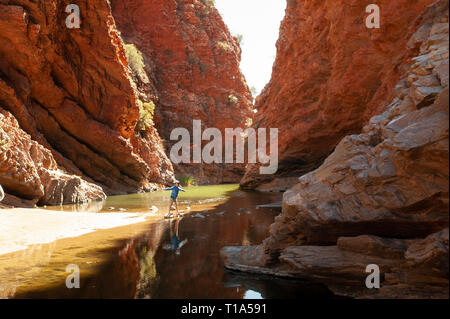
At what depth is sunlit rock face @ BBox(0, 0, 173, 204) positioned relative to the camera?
16.2 metres

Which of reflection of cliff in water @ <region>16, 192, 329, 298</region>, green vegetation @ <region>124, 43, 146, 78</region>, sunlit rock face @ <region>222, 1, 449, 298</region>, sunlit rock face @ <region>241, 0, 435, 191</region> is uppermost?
green vegetation @ <region>124, 43, 146, 78</region>

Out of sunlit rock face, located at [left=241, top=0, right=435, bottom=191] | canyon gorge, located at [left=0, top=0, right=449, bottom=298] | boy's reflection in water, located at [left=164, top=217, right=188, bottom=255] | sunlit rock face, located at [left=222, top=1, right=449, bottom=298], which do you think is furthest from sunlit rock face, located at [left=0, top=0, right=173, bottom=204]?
sunlit rock face, located at [left=222, top=1, right=449, bottom=298]

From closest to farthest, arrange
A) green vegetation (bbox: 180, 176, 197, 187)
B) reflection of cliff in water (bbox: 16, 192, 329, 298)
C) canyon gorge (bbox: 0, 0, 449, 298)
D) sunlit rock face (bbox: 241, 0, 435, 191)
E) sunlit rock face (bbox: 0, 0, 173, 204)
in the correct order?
canyon gorge (bbox: 0, 0, 449, 298) < reflection of cliff in water (bbox: 16, 192, 329, 298) < sunlit rock face (bbox: 241, 0, 435, 191) < sunlit rock face (bbox: 0, 0, 173, 204) < green vegetation (bbox: 180, 176, 197, 187)

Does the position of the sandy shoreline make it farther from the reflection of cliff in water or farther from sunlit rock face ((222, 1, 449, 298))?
sunlit rock face ((222, 1, 449, 298))

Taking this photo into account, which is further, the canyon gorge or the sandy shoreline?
the sandy shoreline

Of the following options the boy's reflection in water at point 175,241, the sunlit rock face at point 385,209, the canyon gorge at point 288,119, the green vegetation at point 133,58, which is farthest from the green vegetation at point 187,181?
the sunlit rock face at point 385,209

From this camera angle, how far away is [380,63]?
1479 centimetres

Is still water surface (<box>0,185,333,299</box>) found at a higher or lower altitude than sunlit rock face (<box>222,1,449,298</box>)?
lower

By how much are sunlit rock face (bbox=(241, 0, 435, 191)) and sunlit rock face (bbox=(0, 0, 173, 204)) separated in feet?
34.8

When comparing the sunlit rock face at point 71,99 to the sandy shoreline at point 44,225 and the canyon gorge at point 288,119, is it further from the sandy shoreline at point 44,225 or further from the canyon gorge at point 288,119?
the sandy shoreline at point 44,225

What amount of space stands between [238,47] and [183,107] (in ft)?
62.8

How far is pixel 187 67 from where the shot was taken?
143ft

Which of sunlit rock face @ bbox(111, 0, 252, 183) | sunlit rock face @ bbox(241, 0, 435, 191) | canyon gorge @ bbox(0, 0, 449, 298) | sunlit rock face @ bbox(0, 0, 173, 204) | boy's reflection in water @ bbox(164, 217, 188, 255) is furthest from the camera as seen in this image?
sunlit rock face @ bbox(111, 0, 252, 183)
